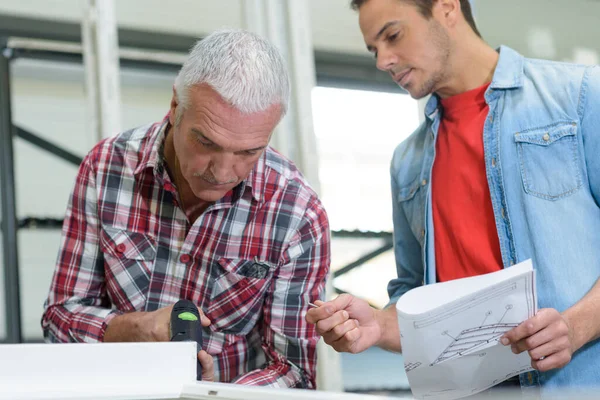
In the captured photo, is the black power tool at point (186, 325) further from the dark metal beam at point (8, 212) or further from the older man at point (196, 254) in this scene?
the dark metal beam at point (8, 212)

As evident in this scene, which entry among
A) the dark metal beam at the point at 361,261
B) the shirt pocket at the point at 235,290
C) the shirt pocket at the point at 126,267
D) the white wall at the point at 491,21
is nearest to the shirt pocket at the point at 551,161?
the shirt pocket at the point at 235,290

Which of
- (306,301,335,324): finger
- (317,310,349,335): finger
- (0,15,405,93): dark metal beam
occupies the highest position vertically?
(0,15,405,93): dark metal beam

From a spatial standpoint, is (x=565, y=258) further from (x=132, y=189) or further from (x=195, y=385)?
(x=132, y=189)

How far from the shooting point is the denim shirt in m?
1.17

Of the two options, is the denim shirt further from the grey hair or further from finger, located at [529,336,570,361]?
the grey hair

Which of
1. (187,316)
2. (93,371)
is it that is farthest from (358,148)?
(93,371)

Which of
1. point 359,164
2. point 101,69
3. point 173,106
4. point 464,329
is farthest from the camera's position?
point 359,164

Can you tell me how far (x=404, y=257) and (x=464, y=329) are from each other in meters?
0.52

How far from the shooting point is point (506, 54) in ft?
4.52

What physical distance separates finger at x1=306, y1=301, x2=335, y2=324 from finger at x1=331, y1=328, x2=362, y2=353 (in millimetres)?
52

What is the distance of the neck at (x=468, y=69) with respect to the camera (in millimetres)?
1407

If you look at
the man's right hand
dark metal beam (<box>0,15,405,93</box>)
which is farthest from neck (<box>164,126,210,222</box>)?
dark metal beam (<box>0,15,405,93</box>)

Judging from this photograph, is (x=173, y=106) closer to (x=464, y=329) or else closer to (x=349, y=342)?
(x=349, y=342)

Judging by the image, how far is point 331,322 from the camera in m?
1.11
